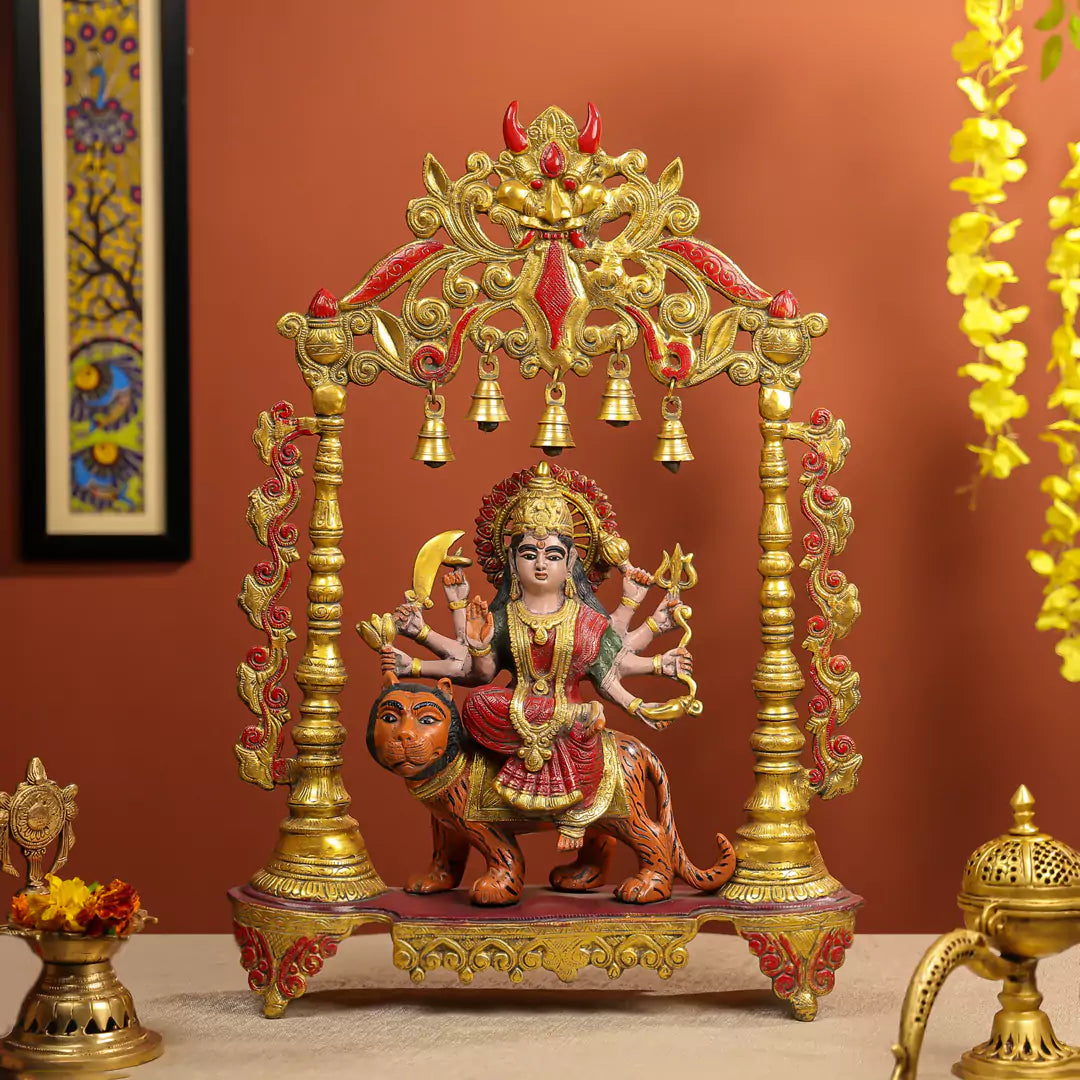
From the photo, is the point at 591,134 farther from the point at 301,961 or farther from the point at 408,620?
the point at 301,961

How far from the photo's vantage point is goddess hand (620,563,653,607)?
7.74 ft

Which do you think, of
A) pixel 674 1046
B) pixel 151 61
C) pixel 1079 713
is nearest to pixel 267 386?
pixel 151 61

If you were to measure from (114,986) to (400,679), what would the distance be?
57cm

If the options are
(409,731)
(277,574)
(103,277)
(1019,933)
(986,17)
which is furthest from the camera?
(103,277)

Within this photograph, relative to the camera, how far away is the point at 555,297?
7.66ft

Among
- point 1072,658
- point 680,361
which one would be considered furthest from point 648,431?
point 1072,658

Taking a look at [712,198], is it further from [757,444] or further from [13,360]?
[13,360]

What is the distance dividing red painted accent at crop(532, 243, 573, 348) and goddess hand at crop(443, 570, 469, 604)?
361 millimetres

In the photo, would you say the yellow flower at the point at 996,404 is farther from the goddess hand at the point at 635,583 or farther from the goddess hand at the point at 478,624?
the goddess hand at the point at 478,624

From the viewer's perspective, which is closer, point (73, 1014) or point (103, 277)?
point (73, 1014)

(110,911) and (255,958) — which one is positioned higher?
(110,911)

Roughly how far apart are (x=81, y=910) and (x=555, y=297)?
105cm

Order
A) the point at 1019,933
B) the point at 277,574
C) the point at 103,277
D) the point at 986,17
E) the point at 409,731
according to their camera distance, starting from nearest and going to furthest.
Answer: the point at 1019,933 → the point at 986,17 → the point at 409,731 → the point at 277,574 → the point at 103,277

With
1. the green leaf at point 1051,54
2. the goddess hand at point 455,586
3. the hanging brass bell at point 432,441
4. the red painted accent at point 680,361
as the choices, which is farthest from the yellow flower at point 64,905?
the green leaf at point 1051,54
